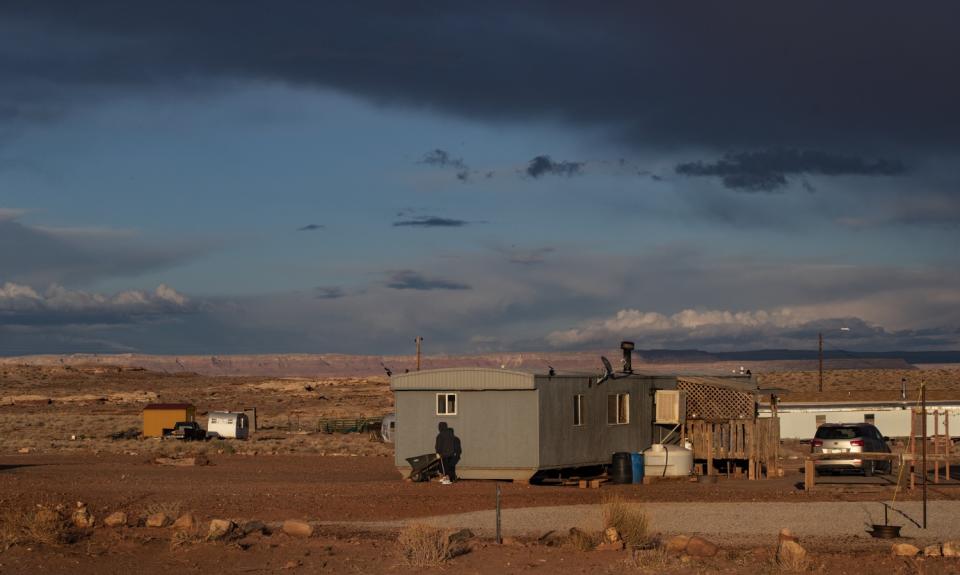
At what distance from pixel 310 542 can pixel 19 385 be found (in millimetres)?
98868

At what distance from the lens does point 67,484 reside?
24609 mm

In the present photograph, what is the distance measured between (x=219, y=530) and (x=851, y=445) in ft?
60.2

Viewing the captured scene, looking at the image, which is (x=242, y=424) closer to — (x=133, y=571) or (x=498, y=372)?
(x=498, y=372)

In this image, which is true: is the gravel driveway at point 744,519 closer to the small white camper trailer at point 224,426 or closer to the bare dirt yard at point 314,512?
the bare dirt yard at point 314,512

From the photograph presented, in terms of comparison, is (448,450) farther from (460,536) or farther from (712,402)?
(460,536)

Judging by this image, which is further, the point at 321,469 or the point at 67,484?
the point at 321,469

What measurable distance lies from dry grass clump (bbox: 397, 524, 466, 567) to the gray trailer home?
34.2 ft

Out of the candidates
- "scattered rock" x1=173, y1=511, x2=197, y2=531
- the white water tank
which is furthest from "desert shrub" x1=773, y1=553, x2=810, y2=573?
the white water tank

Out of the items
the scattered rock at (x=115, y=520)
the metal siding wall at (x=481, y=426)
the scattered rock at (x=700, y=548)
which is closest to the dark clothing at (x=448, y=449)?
the metal siding wall at (x=481, y=426)

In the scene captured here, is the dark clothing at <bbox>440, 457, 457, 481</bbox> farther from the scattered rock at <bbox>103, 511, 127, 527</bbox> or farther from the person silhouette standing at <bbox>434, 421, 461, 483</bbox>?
the scattered rock at <bbox>103, 511, 127, 527</bbox>

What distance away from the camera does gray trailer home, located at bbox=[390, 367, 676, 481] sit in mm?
25172

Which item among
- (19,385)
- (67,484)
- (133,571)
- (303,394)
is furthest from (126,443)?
(19,385)

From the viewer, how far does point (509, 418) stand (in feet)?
82.8

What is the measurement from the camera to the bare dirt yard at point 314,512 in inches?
551
